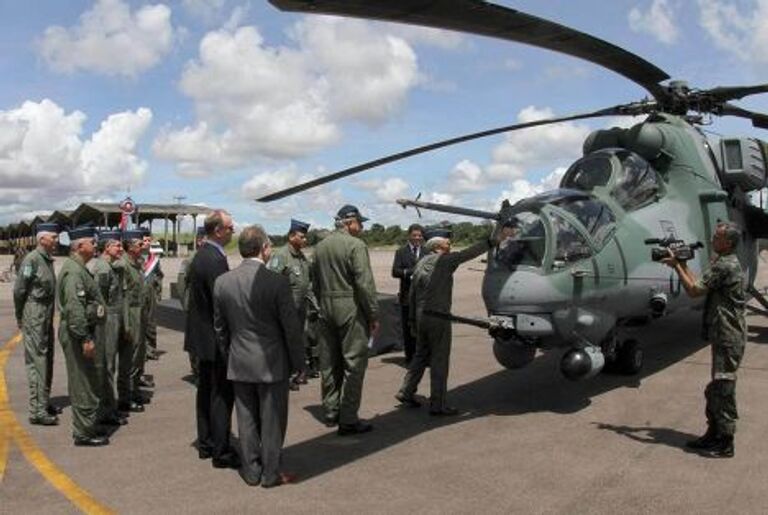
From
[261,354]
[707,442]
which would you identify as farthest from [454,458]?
[707,442]

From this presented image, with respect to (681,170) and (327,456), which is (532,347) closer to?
(327,456)

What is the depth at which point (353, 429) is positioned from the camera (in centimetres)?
613

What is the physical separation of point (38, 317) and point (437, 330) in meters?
3.87

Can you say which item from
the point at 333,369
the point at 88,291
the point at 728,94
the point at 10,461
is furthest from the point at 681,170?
the point at 10,461

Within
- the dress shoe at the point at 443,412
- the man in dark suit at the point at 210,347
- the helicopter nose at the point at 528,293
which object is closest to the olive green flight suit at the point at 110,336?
the man in dark suit at the point at 210,347

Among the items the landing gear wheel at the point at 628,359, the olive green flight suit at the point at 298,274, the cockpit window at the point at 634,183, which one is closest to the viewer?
the cockpit window at the point at 634,183

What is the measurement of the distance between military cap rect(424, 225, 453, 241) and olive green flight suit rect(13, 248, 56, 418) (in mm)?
3787

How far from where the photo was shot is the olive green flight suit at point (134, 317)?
7125mm

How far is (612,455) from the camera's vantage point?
5.41 m

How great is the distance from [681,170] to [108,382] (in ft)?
23.6

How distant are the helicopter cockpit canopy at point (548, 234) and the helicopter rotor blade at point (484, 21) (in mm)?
1500

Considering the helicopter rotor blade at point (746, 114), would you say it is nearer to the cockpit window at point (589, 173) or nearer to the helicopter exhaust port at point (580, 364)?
the cockpit window at point (589, 173)

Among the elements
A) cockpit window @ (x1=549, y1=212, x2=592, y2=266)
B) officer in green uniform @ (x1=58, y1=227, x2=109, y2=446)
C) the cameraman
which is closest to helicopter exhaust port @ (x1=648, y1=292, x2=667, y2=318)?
cockpit window @ (x1=549, y1=212, x2=592, y2=266)

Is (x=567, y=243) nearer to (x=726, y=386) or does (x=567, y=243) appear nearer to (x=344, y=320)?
(x=726, y=386)
